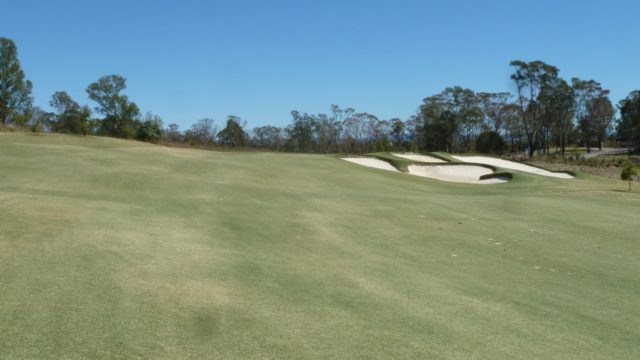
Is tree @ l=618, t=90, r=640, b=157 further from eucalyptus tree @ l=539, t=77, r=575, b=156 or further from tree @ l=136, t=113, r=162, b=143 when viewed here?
tree @ l=136, t=113, r=162, b=143

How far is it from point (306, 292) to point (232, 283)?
0.84m

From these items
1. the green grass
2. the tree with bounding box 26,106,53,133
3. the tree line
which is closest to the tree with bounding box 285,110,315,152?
the tree line

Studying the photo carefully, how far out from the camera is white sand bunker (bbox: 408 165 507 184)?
27464 mm

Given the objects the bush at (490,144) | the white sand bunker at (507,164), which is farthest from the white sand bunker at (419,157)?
the bush at (490,144)

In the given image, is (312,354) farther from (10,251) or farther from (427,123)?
(427,123)

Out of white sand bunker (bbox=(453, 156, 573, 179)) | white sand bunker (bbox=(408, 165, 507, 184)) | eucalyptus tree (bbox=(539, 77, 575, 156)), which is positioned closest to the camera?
white sand bunker (bbox=(408, 165, 507, 184))

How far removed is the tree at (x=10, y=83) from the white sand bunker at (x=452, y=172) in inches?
1797

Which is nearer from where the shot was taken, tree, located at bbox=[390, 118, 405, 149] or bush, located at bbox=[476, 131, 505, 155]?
bush, located at bbox=[476, 131, 505, 155]

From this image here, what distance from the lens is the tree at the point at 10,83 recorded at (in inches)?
2173

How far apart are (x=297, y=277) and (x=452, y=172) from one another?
23.7m

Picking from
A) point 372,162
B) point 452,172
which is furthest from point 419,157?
point 372,162

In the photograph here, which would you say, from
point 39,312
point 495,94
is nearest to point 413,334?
point 39,312

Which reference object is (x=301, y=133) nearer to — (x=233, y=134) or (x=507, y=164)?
(x=233, y=134)

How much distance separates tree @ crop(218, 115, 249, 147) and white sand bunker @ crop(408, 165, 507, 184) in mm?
48167
